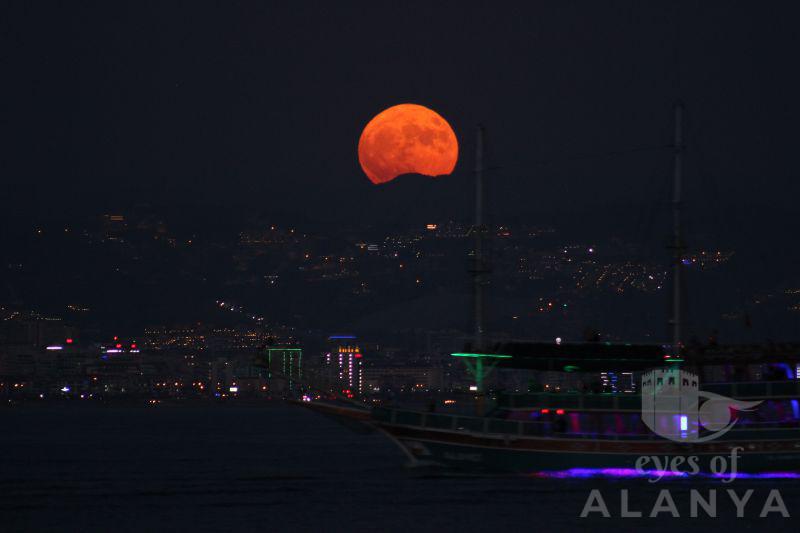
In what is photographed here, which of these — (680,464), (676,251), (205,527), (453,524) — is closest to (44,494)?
(205,527)

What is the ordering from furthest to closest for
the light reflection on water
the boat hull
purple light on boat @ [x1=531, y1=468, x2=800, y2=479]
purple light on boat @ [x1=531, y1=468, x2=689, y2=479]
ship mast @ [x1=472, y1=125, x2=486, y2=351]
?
ship mast @ [x1=472, y1=125, x2=486, y2=351]
purple light on boat @ [x1=531, y1=468, x2=689, y2=479]
purple light on boat @ [x1=531, y1=468, x2=800, y2=479]
the boat hull
the light reflection on water

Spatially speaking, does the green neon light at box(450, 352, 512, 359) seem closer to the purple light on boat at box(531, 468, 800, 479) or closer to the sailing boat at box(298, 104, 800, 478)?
the sailing boat at box(298, 104, 800, 478)

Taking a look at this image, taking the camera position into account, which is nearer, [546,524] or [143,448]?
[546,524]

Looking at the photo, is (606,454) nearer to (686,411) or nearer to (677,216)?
(686,411)

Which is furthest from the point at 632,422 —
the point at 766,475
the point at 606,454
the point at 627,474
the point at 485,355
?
the point at 485,355

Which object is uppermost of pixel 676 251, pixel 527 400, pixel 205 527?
pixel 676 251

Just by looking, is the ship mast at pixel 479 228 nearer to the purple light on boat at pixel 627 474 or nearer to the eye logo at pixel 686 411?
the purple light on boat at pixel 627 474

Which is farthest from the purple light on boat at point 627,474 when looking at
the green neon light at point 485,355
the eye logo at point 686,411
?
the green neon light at point 485,355

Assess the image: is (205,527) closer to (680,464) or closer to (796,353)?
(680,464)

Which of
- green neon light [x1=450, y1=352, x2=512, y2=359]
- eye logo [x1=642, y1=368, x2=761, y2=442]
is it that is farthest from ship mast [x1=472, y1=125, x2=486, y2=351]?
eye logo [x1=642, y1=368, x2=761, y2=442]
